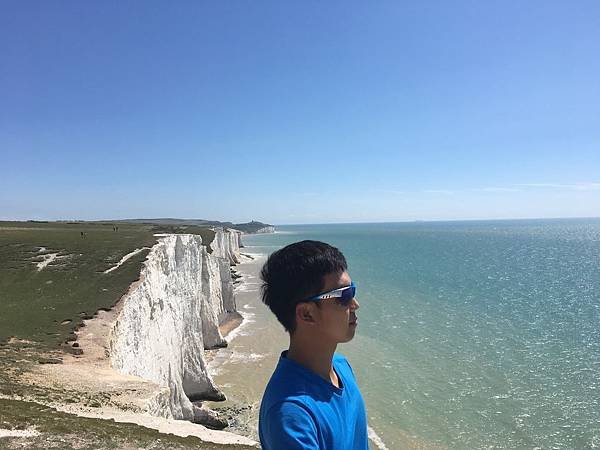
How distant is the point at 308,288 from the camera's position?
115 inches

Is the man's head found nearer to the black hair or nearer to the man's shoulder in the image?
the black hair

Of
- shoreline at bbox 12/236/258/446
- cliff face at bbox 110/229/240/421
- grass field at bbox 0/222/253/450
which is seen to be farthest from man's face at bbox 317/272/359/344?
cliff face at bbox 110/229/240/421

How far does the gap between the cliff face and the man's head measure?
11.7 meters

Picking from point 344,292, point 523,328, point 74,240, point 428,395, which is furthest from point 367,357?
point 344,292

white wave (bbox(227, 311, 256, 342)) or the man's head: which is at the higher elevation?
the man's head

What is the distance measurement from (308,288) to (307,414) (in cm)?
77

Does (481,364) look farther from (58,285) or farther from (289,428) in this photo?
(289,428)

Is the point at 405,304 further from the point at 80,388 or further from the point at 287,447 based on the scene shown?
the point at 287,447

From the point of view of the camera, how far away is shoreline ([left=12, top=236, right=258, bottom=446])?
11758 mm

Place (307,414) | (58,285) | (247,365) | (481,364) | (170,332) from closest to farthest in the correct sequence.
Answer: (307,414)
(170,332)
(58,285)
(481,364)
(247,365)

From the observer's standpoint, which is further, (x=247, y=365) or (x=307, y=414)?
(x=247, y=365)

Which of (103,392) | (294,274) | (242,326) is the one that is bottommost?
(242,326)

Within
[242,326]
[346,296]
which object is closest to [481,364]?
[242,326]

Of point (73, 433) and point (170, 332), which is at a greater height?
point (73, 433)
